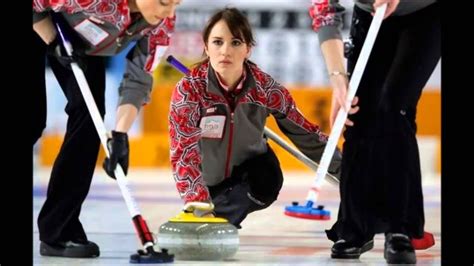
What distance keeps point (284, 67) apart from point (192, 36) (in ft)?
3.13

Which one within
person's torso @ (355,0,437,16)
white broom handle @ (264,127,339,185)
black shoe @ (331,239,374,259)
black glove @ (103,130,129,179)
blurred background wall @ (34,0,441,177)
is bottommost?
blurred background wall @ (34,0,441,177)

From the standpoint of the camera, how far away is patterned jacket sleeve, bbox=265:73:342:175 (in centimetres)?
423

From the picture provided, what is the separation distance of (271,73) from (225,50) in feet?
23.6

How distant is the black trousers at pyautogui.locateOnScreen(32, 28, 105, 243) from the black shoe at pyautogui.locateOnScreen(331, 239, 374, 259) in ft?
2.83

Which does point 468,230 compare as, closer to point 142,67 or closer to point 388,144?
point 388,144

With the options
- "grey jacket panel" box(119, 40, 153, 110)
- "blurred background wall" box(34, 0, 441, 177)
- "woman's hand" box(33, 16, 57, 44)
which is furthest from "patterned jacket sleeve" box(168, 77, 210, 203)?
"blurred background wall" box(34, 0, 441, 177)

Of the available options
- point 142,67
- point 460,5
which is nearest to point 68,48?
point 142,67

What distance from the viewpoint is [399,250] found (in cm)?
383

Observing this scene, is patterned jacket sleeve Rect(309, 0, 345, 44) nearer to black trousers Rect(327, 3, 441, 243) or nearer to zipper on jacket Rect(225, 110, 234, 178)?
black trousers Rect(327, 3, 441, 243)

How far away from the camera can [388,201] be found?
3902 mm

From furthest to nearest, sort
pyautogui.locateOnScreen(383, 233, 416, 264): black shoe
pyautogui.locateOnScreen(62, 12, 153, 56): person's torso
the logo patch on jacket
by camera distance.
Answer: the logo patch on jacket < pyautogui.locateOnScreen(62, 12, 153, 56): person's torso < pyautogui.locateOnScreen(383, 233, 416, 264): black shoe

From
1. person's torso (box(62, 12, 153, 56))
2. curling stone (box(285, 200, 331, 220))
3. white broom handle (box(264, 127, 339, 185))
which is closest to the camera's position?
person's torso (box(62, 12, 153, 56))

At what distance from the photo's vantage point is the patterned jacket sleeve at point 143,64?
3.98 m

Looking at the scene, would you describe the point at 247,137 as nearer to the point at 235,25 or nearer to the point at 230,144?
the point at 230,144
